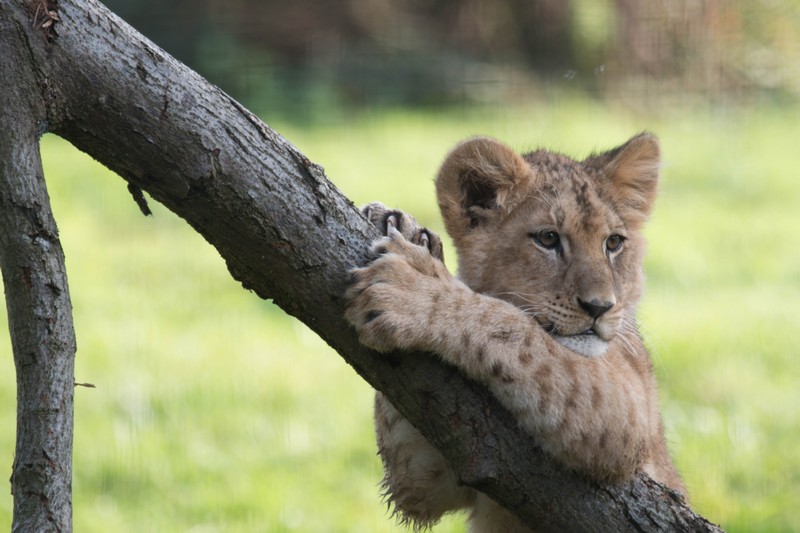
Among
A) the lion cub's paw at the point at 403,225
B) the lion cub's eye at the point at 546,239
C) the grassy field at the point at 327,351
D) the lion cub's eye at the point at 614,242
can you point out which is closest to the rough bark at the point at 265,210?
the lion cub's paw at the point at 403,225

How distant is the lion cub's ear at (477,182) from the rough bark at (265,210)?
870mm

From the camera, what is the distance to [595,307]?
416 centimetres

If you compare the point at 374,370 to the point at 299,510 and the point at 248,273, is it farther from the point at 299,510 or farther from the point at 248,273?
the point at 299,510

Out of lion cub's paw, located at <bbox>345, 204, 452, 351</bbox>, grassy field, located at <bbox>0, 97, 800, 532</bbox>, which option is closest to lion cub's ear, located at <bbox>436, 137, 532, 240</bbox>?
lion cub's paw, located at <bbox>345, 204, 452, 351</bbox>

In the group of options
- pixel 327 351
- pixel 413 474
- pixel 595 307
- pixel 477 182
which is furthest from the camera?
pixel 327 351

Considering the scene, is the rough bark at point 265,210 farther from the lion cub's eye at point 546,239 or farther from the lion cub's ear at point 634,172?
the lion cub's ear at point 634,172

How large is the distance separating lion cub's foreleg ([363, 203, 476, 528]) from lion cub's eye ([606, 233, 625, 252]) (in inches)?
41.6

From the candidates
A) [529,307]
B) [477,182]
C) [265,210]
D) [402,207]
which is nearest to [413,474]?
[529,307]

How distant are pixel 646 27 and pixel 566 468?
33.6 ft

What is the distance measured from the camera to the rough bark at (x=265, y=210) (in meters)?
3.12

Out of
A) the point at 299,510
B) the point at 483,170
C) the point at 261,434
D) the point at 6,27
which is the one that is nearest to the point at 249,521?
the point at 299,510

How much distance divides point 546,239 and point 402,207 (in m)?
6.00

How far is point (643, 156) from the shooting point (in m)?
4.89

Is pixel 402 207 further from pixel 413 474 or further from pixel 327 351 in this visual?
pixel 413 474
